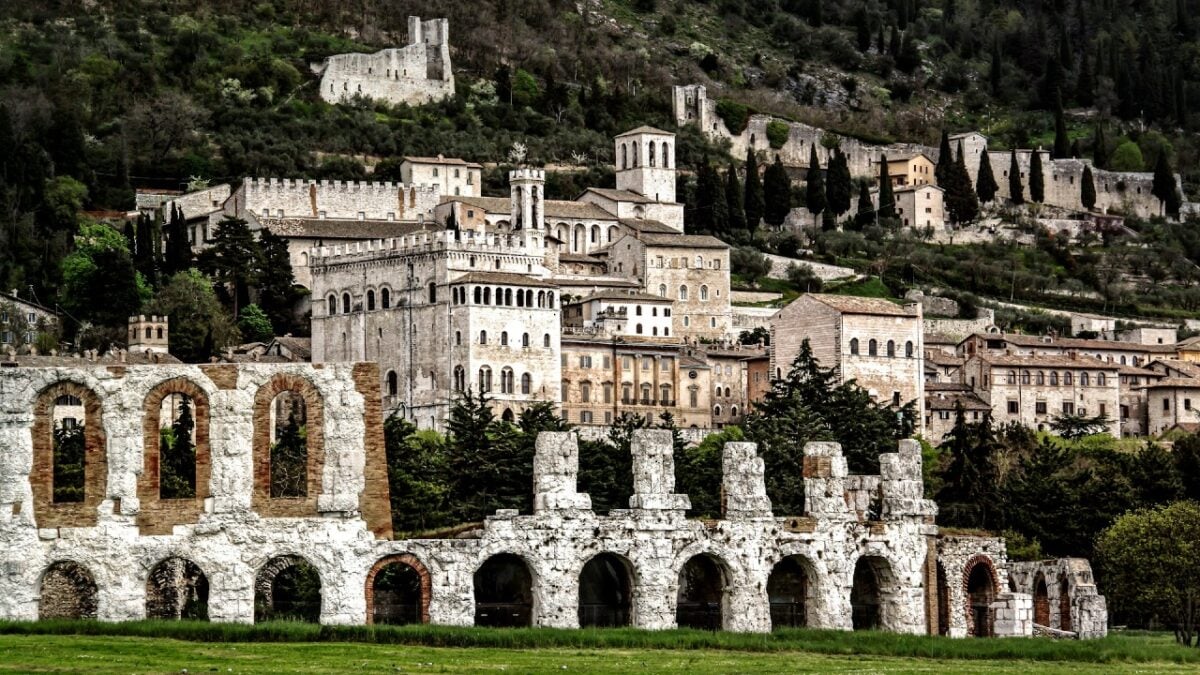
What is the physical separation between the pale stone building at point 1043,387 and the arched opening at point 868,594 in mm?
59095

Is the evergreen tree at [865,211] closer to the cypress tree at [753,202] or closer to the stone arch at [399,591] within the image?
the cypress tree at [753,202]

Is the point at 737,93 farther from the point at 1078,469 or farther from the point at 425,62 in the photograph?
the point at 1078,469

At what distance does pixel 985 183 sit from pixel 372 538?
11600 cm

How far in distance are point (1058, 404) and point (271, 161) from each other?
45.2m

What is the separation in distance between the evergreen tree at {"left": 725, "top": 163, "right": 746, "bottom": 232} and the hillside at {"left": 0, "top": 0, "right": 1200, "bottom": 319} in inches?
65.3

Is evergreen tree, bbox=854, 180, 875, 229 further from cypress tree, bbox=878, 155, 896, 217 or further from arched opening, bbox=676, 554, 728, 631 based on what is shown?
arched opening, bbox=676, 554, 728, 631

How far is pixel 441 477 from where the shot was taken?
74.4 metres

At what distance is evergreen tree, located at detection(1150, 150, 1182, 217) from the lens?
17238 centimetres

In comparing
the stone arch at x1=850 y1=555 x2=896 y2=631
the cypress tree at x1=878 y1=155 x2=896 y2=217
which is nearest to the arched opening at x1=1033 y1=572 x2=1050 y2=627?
the stone arch at x1=850 y1=555 x2=896 y2=631

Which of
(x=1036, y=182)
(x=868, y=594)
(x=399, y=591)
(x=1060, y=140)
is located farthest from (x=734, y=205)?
(x=399, y=591)

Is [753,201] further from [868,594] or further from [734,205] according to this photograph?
[868,594]

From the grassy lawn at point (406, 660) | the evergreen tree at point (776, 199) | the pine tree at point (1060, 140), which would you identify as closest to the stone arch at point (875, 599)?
the grassy lawn at point (406, 660)

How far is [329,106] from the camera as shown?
154 m

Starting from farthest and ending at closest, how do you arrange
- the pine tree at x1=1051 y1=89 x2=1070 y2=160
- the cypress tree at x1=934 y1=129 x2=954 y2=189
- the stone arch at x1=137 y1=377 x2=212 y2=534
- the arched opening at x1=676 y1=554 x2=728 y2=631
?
the pine tree at x1=1051 y1=89 x2=1070 y2=160 < the cypress tree at x1=934 y1=129 x2=954 y2=189 < the arched opening at x1=676 y1=554 x2=728 y2=631 < the stone arch at x1=137 y1=377 x2=212 y2=534
